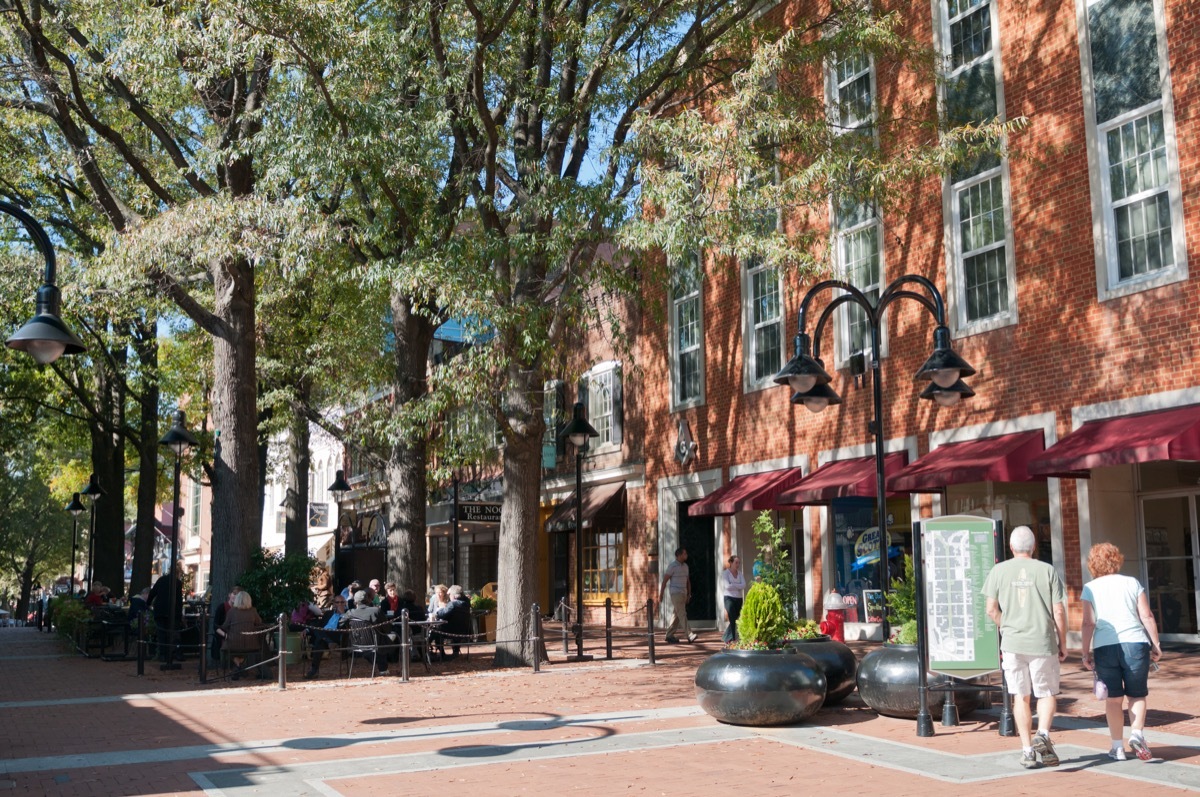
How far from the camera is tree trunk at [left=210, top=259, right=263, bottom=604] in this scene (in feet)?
59.4

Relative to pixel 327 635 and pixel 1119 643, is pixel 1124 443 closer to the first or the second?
pixel 1119 643

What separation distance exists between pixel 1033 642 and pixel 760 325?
15.3 m

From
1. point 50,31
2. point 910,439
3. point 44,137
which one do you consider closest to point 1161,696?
point 910,439

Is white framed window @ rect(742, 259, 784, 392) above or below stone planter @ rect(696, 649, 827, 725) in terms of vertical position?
above

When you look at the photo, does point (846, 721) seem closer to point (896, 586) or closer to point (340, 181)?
point (896, 586)

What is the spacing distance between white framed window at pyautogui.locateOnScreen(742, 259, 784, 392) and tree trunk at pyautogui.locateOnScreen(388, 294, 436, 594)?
261 inches

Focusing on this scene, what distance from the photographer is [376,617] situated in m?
Result: 16.6

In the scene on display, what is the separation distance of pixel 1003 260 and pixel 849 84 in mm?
5239

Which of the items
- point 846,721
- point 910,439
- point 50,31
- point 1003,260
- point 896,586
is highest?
point 50,31

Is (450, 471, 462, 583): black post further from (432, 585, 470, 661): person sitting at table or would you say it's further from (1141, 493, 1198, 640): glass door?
(1141, 493, 1198, 640): glass door

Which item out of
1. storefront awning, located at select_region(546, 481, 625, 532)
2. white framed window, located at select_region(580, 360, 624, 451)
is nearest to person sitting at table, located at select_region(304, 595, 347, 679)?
storefront awning, located at select_region(546, 481, 625, 532)

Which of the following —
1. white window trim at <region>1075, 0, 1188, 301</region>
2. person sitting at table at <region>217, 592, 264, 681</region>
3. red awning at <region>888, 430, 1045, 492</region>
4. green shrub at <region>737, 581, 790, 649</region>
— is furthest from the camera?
red awning at <region>888, 430, 1045, 492</region>

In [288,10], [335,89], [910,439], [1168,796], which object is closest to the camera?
[1168,796]

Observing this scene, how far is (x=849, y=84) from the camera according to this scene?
832 inches
